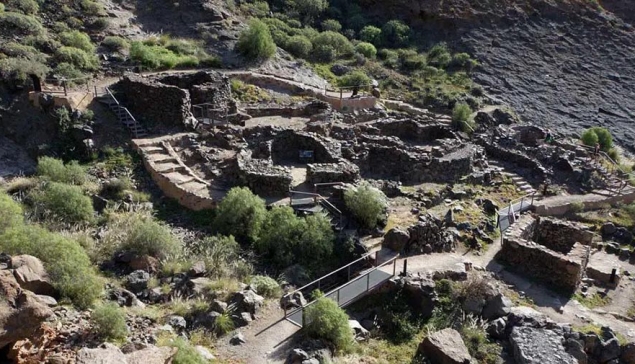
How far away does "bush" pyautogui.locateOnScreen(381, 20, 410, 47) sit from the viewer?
A: 39781 millimetres

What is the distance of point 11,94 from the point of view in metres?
21.2

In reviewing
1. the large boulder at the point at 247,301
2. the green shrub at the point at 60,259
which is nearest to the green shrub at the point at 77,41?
the green shrub at the point at 60,259

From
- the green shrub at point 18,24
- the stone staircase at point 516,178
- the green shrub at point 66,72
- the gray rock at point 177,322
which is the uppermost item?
the green shrub at point 18,24

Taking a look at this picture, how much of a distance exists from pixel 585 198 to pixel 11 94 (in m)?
23.2

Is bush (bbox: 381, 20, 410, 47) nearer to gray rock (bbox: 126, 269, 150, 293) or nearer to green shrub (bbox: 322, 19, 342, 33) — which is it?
green shrub (bbox: 322, 19, 342, 33)

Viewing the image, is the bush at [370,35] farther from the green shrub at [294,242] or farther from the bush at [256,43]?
the green shrub at [294,242]

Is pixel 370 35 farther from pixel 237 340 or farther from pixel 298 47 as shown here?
pixel 237 340

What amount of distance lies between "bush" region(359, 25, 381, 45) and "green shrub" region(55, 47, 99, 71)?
2006 cm

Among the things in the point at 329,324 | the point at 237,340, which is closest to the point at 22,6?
the point at 237,340

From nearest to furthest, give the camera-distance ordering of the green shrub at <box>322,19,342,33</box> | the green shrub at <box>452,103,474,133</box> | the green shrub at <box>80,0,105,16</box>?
the green shrub at <box>452,103,474,133</box>
the green shrub at <box>80,0,105,16</box>
the green shrub at <box>322,19,342,33</box>

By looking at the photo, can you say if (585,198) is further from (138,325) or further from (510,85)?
(138,325)

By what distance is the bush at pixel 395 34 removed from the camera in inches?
1566

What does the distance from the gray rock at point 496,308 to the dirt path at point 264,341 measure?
194 inches

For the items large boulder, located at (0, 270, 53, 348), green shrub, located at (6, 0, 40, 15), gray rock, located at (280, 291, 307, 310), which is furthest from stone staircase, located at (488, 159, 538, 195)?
green shrub, located at (6, 0, 40, 15)
